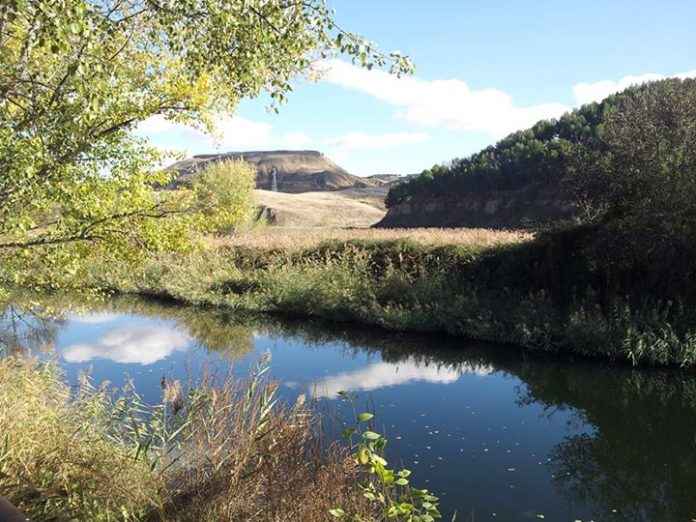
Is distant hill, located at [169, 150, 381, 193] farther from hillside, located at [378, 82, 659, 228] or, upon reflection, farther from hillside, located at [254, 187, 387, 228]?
hillside, located at [378, 82, 659, 228]

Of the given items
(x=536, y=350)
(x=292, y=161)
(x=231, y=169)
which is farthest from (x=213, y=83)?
(x=292, y=161)

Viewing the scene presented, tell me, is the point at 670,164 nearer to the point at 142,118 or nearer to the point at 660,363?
the point at 660,363

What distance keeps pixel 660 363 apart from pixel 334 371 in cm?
761

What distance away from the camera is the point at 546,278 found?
61.0 ft

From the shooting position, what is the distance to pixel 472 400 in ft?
40.3

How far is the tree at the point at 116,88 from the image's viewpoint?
16.9 feet

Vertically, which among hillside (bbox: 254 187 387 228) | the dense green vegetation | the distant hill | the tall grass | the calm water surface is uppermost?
the distant hill

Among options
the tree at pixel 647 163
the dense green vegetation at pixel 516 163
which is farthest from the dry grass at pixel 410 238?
the dense green vegetation at pixel 516 163

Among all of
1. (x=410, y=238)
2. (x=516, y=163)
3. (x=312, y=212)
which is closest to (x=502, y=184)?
(x=516, y=163)

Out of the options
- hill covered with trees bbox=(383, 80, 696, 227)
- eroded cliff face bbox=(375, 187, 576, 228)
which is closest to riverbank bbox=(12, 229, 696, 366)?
hill covered with trees bbox=(383, 80, 696, 227)

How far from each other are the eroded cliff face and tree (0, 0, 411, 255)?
37769mm

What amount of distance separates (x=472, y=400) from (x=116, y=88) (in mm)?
8790

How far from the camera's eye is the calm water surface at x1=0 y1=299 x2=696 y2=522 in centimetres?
809

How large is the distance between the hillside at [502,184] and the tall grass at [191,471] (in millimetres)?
40167
